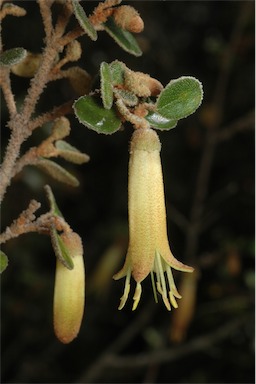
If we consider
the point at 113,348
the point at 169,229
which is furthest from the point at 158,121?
the point at 169,229

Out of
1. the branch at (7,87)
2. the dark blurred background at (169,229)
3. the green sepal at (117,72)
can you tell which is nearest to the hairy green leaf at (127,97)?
the green sepal at (117,72)

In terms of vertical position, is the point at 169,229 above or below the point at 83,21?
below

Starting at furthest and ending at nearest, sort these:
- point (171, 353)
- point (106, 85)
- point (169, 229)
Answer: point (169, 229)
point (171, 353)
point (106, 85)

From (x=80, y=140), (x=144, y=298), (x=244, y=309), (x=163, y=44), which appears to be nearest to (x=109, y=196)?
(x=80, y=140)

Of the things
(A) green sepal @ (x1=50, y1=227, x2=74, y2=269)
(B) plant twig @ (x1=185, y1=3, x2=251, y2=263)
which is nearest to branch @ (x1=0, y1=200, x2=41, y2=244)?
(A) green sepal @ (x1=50, y1=227, x2=74, y2=269)

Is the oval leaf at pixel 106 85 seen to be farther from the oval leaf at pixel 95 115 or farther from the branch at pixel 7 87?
the branch at pixel 7 87

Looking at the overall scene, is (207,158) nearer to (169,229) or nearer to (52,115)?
(169,229)

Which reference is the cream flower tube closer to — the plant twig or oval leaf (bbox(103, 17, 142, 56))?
oval leaf (bbox(103, 17, 142, 56))
